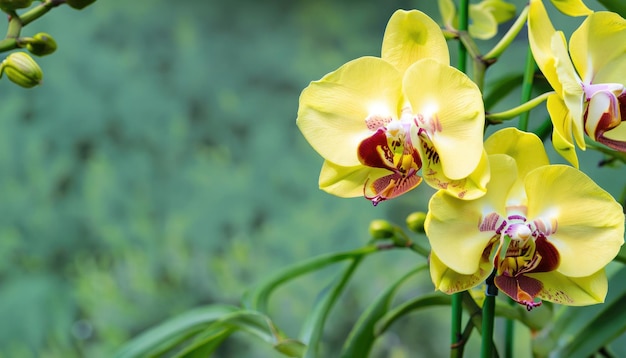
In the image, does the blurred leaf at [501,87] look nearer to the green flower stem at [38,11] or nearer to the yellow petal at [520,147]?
the yellow petal at [520,147]

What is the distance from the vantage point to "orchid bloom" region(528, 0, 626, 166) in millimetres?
374

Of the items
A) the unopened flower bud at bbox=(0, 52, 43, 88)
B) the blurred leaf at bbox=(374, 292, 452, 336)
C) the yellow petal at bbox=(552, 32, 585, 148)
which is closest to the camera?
the yellow petal at bbox=(552, 32, 585, 148)

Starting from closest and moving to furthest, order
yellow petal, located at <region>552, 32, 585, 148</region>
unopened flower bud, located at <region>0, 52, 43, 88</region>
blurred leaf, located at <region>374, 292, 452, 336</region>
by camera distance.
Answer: yellow petal, located at <region>552, 32, 585, 148</region> → unopened flower bud, located at <region>0, 52, 43, 88</region> → blurred leaf, located at <region>374, 292, 452, 336</region>

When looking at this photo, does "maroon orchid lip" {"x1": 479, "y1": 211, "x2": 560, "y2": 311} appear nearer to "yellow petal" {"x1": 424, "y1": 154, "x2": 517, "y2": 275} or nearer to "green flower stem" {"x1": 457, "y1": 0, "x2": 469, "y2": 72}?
"yellow petal" {"x1": 424, "y1": 154, "x2": 517, "y2": 275}

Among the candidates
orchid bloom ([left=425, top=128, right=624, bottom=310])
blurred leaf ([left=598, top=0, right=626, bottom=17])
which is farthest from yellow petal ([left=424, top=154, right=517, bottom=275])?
blurred leaf ([left=598, top=0, right=626, bottom=17])

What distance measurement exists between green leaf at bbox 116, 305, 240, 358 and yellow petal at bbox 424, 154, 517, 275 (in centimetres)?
29

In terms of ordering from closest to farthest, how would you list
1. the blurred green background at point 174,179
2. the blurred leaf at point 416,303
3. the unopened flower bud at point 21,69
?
the unopened flower bud at point 21,69 < the blurred leaf at point 416,303 < the blurred green background at point 174,179

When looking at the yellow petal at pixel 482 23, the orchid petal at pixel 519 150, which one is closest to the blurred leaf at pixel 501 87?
the yellow petal at pixel 482 23

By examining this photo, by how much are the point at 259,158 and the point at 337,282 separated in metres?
0.58

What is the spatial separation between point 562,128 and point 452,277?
0.10 meters

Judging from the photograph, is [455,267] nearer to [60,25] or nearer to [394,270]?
[394,270]

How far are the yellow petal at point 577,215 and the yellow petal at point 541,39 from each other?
0.05m

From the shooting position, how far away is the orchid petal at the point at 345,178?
0.42 meters

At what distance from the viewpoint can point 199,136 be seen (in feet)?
3.86
